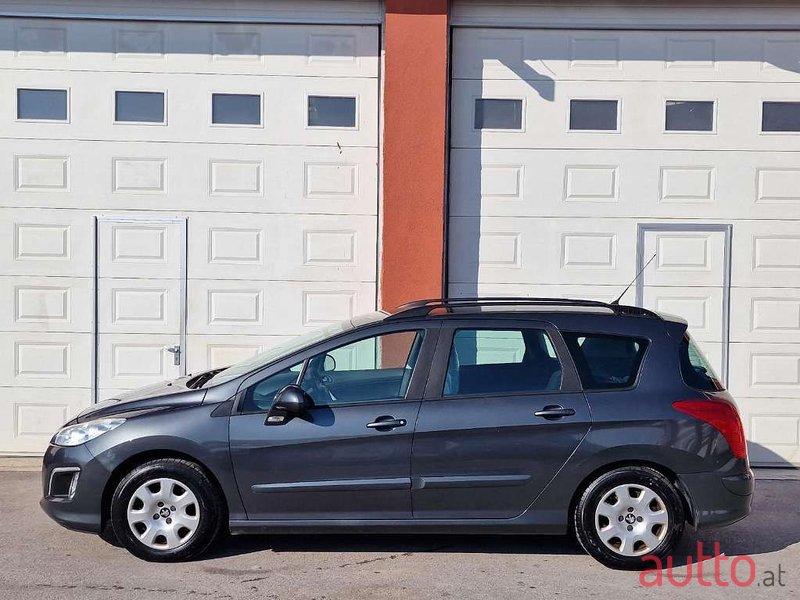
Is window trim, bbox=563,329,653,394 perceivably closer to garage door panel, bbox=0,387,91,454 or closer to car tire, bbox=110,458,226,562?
car tire, bbox=110,458,226,562

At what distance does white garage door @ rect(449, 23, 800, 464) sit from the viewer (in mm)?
7883

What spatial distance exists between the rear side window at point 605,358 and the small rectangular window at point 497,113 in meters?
3.28

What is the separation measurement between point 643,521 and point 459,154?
4.06 m

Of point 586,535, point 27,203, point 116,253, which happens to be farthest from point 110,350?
point 586,535

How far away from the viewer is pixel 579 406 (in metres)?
5.06

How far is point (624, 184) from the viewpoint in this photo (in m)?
7.92

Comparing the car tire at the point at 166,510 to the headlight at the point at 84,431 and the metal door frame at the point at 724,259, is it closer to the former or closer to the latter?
the headlight at the point at 84,431

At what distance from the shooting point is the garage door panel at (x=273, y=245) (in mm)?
7969

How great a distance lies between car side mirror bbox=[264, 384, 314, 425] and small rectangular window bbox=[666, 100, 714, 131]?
15.5 ft

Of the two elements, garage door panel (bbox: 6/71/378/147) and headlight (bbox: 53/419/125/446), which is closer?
headlight (bbox: 53/419/125/446)

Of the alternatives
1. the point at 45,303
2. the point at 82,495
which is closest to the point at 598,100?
the point at 45,303

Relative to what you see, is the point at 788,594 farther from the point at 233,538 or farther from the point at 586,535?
the point at 233,538

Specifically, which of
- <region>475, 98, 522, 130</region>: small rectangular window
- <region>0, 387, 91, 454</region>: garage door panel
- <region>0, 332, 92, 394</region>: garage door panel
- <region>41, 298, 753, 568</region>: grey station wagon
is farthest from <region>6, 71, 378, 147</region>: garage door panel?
<region>41, 298, 753, 568</region>: grey station wagon

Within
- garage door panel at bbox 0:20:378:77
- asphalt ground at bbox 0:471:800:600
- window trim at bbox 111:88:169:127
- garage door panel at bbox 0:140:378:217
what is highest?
garage door panel at bbox 0:20:378:77
